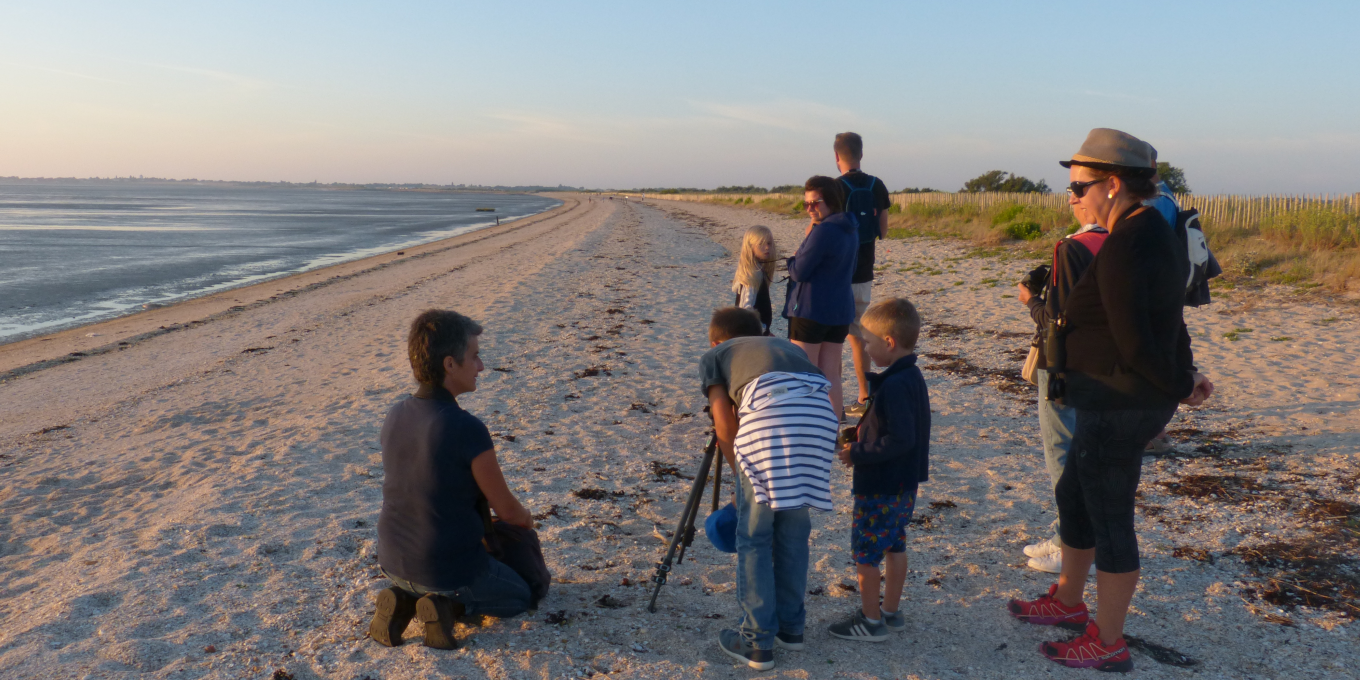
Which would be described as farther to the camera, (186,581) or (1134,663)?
(186,581)

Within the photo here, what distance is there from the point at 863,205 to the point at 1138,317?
316 cm

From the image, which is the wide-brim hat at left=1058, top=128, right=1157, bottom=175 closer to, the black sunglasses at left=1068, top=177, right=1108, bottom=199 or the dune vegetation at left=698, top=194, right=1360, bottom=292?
the black sunglasses at left=1068, top=177, right=1108, bottom=199

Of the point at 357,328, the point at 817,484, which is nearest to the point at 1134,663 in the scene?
the point at 817,484

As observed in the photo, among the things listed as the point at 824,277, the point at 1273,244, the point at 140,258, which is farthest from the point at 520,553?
the point at 140,258

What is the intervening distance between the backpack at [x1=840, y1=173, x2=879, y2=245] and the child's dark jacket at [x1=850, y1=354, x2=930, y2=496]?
2633 mm

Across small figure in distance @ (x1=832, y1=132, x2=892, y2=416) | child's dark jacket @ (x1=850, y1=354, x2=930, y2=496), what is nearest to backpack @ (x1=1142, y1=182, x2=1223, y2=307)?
child's dark jacket @ (x1=850, y1=354, x2=930, y2=496)

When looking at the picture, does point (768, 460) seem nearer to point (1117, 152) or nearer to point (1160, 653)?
point (1117, 152)

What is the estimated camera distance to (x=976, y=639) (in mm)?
3156

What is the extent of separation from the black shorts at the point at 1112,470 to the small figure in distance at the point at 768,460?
0.85m

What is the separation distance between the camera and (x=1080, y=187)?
2701 mm

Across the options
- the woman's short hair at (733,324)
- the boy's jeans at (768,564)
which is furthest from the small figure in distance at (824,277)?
the boy's jeans at (768,564)

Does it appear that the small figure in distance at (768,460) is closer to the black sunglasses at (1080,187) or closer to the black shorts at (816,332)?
the black sunglasses at (1080,187)

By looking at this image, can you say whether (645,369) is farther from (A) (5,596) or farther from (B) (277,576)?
(A) (5,596)

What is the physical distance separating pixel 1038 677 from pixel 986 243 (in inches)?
705
